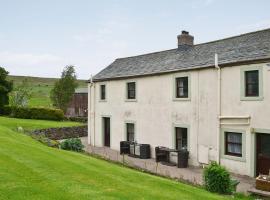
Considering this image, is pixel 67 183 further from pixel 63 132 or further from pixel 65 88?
pixel 65 88

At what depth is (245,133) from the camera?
17.9 m

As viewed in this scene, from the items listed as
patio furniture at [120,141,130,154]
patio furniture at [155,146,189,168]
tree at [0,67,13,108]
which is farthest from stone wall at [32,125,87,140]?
patio furniture at [155,146,189,168]

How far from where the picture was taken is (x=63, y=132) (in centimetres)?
3744

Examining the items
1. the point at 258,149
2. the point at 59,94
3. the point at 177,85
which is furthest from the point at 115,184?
the point at 59,94

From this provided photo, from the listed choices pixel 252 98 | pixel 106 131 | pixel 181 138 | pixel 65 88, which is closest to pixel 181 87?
pixel 181 138

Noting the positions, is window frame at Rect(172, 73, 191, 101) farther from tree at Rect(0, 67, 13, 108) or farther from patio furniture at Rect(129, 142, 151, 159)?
tree at Rect(0, 67, 13, 108)

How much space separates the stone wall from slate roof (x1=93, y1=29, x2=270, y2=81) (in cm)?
891

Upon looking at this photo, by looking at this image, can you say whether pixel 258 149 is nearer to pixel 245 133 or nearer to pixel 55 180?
pixel 245 133

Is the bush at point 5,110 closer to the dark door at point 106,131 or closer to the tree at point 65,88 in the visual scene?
the tree at point 65,88

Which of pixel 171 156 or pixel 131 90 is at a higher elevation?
pixel 131 90

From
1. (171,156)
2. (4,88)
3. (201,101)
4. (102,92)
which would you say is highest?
(4,88)

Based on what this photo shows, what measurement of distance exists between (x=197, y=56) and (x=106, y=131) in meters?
11.3

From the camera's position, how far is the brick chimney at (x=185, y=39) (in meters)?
25.8

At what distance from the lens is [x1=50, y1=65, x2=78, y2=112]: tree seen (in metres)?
57.2
